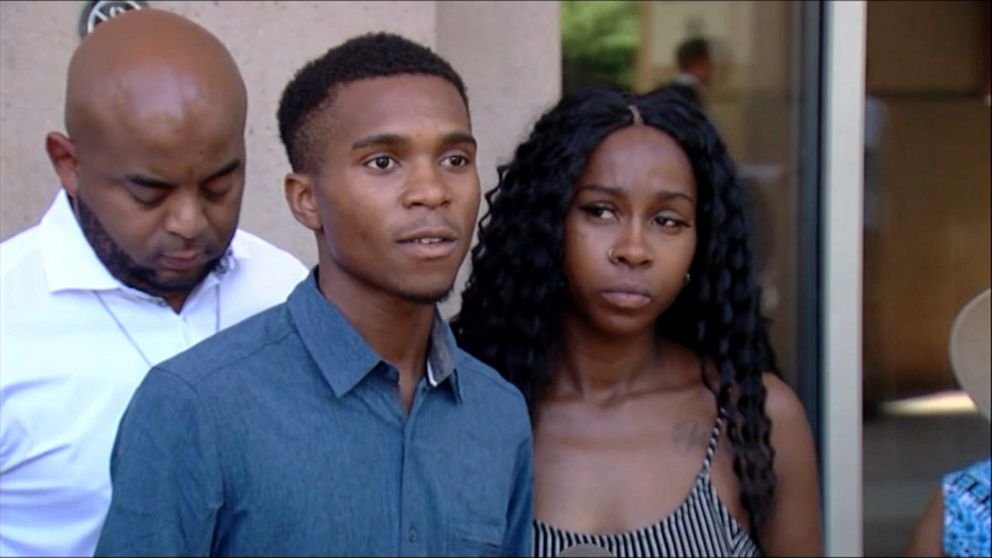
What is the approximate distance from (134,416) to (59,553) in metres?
0.29

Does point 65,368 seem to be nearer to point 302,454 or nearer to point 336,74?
point 302,454

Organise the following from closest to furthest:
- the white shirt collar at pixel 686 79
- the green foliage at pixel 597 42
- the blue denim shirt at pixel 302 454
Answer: the blue denim shirt at pixel 302 454, the green foliage at pixel 597 42, the white shirt collar at pixel 686 79

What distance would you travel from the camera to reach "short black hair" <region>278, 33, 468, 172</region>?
2.02 metres

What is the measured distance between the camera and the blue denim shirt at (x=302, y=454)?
1.80 m

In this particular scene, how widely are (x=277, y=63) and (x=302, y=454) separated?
190 centimetres

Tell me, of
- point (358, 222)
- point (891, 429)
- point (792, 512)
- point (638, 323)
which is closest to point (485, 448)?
point (358, 222)

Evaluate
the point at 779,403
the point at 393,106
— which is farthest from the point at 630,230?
the point at 393,106

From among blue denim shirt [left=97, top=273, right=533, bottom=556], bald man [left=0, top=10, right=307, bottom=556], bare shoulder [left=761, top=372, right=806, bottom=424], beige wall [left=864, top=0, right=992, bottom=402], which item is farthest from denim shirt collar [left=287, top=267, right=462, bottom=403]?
beige wall [left=864, top=0, right=992, bottom=402]

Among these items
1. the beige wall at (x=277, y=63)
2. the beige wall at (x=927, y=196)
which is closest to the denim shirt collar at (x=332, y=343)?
the beige wall at (x=277, y=63)

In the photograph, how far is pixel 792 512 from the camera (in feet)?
9.07

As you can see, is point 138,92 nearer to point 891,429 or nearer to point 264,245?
point 264,245

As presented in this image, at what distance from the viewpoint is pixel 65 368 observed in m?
1.97

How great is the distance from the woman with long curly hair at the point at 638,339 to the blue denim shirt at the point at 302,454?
1.90ft

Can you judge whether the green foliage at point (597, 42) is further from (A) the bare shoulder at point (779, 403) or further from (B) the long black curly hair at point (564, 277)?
(A) the bare shoulder at point (779, 403)
